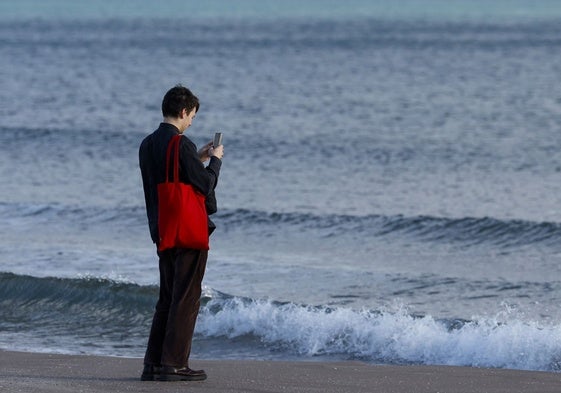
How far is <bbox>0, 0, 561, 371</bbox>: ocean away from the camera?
11.2m

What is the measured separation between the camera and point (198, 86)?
49.8 metres

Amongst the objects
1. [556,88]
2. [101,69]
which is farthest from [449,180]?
[101,69]

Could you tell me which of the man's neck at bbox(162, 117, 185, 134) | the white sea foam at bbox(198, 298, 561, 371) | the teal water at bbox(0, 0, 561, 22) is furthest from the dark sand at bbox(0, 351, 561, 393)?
the teal water at bbox(0, 0, 561, 22)

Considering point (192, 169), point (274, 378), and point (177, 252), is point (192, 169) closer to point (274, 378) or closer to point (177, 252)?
point (177, 252)

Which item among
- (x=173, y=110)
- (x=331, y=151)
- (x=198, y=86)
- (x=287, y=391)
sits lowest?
(x=287, y=391)

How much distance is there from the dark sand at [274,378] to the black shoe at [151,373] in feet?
0.18

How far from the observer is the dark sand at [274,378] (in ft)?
25.2

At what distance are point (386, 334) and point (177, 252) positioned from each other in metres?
3.54

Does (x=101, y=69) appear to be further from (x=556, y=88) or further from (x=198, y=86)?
(x=556, y=88)

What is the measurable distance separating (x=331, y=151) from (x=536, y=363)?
1765 cm

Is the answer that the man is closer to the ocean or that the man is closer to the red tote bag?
the red tote bag

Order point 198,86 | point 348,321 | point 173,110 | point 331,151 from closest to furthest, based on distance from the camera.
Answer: point 173,110, point 348,321, point 331,151, point 198,86

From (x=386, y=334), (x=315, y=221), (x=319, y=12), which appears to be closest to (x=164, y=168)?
(x=386, y=334)

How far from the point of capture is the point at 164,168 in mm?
7605
